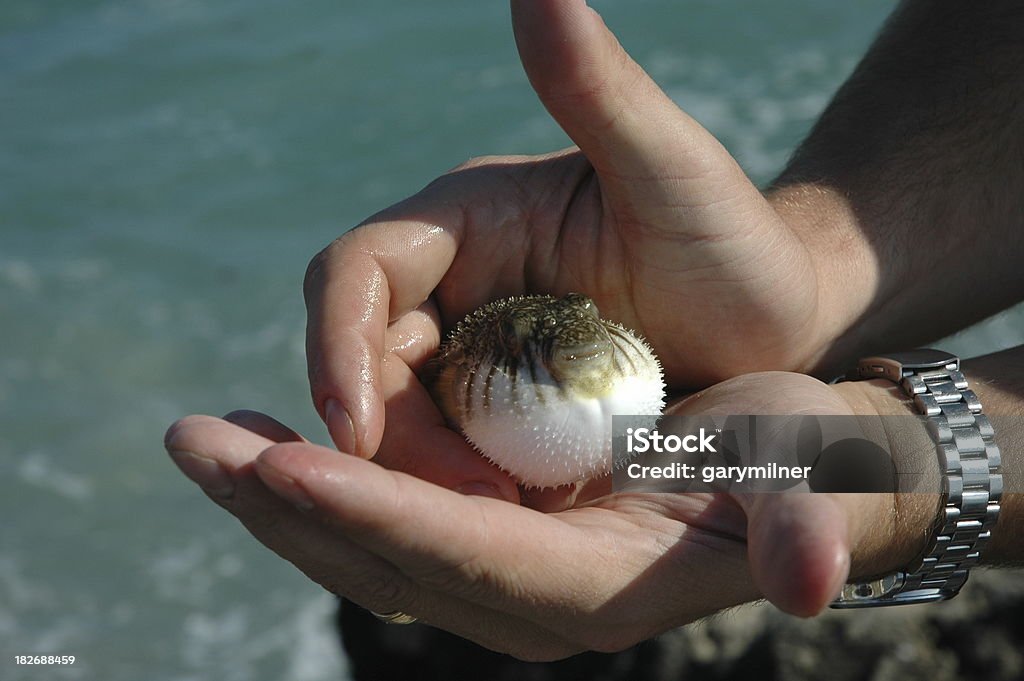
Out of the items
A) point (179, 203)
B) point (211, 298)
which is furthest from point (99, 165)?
point (211, 298)

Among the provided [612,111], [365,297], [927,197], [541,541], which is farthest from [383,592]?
[927,197]

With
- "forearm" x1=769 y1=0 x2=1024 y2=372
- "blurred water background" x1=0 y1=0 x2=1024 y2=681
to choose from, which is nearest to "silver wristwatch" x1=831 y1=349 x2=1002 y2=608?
"forearm" x1=769 y1=0 x2=1024 y2=372

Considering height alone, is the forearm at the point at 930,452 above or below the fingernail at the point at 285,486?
below

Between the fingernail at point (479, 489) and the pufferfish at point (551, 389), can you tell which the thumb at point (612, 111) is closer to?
the pufferfish at point (551, 389)

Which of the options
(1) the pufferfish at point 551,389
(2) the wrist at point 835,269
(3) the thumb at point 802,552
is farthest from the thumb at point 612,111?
(3) the thumb at point 802,552

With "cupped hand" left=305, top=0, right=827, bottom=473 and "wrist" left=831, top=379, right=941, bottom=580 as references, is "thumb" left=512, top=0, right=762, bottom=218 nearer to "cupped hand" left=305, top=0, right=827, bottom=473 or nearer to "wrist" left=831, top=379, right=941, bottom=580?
"cupped hand" left=305, top=0, right=827, bottom=473

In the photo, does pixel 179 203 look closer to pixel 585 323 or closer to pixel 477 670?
pixel 477 670

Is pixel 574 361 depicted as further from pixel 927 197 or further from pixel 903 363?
pixel 927 197
